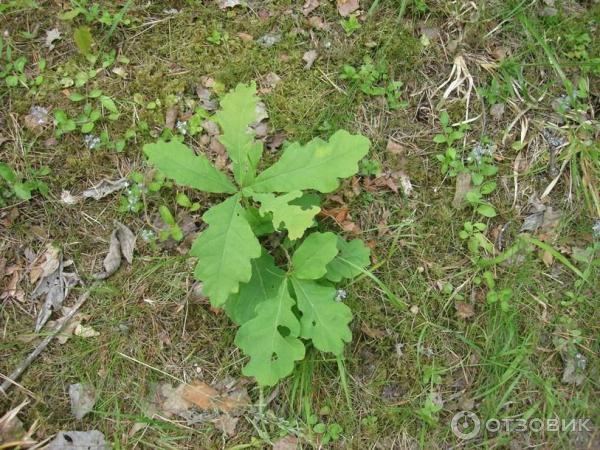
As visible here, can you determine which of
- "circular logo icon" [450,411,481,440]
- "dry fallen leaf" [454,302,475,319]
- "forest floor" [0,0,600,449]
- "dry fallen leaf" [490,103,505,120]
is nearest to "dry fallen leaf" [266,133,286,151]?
"forest floor" [0,0,600,449]

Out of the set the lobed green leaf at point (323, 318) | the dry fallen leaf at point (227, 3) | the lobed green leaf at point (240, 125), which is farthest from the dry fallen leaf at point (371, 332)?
the dry fallen leaf at point (227, 3)

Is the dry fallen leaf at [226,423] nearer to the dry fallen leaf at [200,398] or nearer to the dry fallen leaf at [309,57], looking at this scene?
the dry fallen leaf at [200,398]

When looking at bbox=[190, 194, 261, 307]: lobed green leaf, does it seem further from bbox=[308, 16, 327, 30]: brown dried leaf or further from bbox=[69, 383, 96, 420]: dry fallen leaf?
bbox=[308, 16, 327, 30]: brown dried leaf

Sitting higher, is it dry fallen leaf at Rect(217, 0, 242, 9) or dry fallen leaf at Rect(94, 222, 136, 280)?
dry fallen leaf at Rect(217, 0, 242, 9)

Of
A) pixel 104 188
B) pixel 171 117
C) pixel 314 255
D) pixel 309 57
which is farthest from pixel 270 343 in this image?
pixel 309 57

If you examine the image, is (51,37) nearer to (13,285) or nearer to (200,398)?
(13,285)
